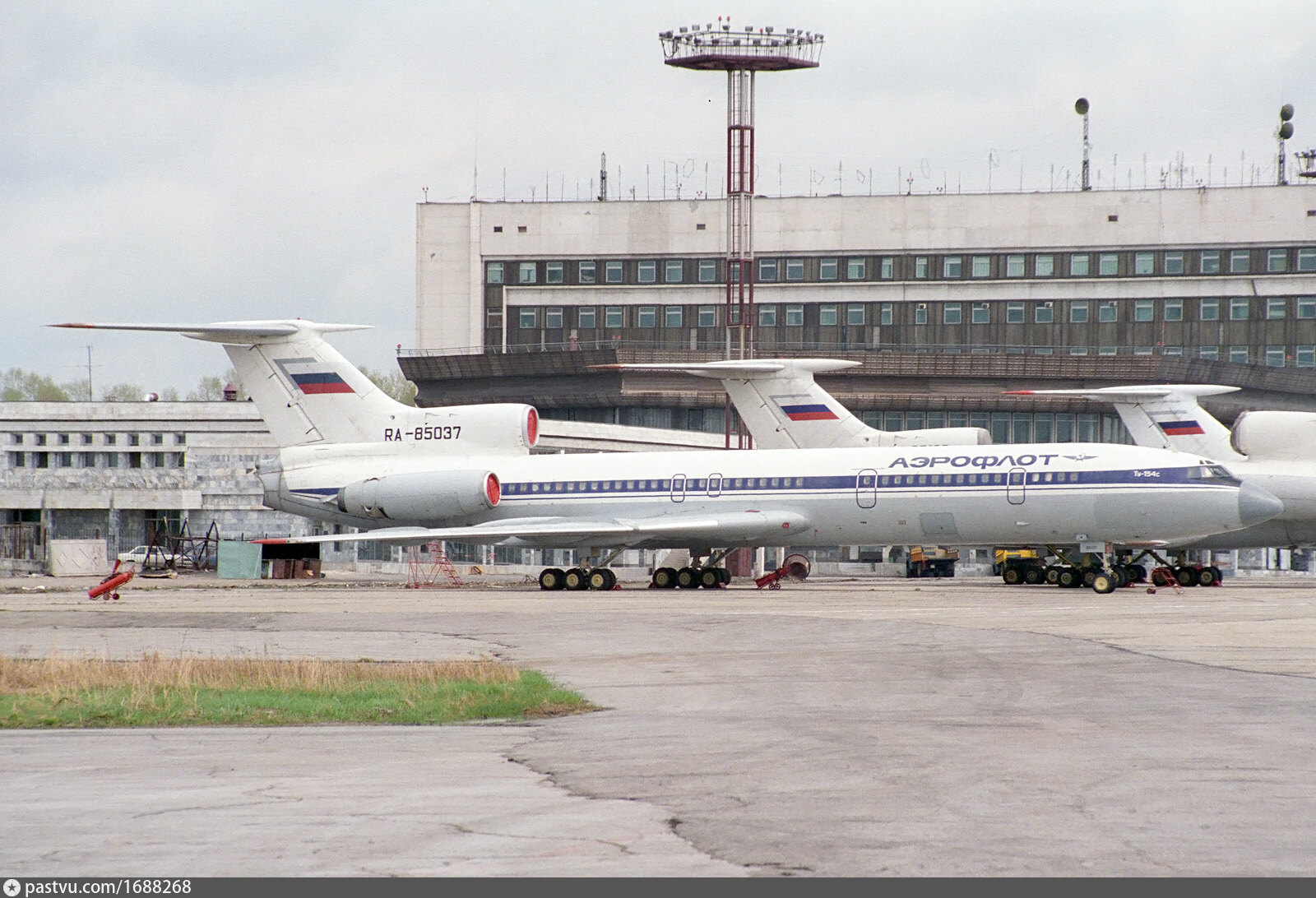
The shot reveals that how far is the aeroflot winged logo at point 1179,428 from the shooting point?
157 ft

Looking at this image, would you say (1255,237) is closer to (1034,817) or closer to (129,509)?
(129,509)

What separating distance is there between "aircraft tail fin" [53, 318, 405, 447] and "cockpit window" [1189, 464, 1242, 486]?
21243 mm

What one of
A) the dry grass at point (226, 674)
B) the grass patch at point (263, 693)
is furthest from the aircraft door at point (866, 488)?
the grass patch at point (263, 693)

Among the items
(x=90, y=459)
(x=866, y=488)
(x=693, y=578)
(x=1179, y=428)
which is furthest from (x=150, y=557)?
(x=1179, y=428)

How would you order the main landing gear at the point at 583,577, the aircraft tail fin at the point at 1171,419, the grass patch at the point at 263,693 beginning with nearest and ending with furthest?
the grass patch at the point at 263,693 → the main landing gear at the point at 583,577 → the aircraft tail fin at the point at 1171,419

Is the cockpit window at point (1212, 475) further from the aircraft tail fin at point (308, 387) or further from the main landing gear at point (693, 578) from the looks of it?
the aircraft tail fin at point (308, 387)

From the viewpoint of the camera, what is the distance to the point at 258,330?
4372 centimetres

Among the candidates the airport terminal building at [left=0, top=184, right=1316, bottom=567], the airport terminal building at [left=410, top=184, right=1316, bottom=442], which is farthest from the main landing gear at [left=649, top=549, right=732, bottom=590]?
the airport terminal building at [left=410, top=184, right=1316, bottom=442]

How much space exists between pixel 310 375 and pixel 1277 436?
27672 mm

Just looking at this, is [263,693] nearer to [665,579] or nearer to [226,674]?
[226,674]

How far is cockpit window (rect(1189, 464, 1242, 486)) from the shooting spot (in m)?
38.2

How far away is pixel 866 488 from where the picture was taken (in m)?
40.9

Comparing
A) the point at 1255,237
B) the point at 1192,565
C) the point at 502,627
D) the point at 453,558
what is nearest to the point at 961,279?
the point at 1255,237

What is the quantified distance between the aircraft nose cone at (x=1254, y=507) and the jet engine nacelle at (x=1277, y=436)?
22.1ft
